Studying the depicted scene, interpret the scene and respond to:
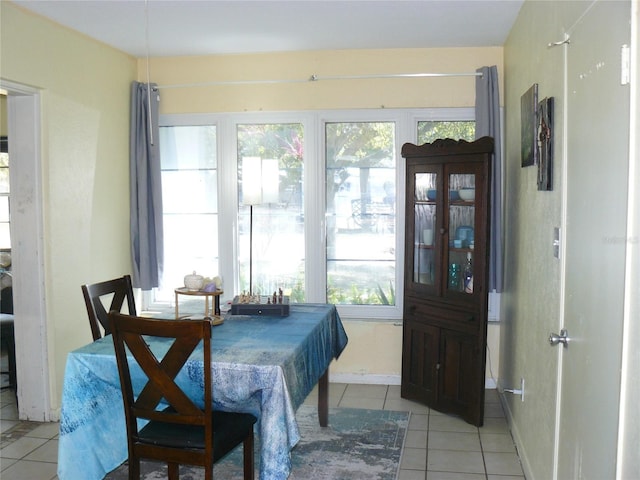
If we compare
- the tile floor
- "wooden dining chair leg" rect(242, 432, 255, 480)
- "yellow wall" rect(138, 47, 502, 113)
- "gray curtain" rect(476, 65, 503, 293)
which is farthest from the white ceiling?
the tile floor

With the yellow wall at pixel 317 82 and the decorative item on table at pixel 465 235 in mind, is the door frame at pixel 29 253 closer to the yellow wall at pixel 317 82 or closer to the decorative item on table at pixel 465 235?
the yellow wall at pixel 317 82

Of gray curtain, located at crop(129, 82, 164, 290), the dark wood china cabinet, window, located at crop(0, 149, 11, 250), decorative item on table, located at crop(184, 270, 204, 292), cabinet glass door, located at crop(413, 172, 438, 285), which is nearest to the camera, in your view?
decorative item on table, located at crop(184, 270, 204, 292)

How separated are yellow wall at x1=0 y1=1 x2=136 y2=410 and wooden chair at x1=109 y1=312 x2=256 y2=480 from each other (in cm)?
169

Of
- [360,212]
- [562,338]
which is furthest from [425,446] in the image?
[360,212]

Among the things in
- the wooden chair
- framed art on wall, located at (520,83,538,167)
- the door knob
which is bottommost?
the wooden chair

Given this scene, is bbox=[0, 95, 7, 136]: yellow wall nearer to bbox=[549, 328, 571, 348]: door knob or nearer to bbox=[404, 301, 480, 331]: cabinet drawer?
bbox=[404, 301, 480, 331]: cabinet drawer

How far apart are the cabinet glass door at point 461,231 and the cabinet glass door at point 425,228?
0.12m

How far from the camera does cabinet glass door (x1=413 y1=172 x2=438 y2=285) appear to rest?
420 cm

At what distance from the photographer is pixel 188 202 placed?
5023 mm

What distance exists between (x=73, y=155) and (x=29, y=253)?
71cm

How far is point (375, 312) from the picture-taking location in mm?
4828

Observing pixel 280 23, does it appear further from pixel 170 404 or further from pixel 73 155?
pixel 170 404

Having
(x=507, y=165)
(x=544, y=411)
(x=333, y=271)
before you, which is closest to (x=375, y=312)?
(x=333, y=271)

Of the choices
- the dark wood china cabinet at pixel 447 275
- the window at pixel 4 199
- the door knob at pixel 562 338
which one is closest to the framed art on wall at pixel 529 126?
the dark wood china cabinet at pixel 447 275
